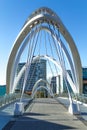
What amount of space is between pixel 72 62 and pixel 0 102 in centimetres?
2214

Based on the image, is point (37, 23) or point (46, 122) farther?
point (37, 23)

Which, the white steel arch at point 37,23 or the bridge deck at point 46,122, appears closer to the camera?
the bridge deck at point 46,122

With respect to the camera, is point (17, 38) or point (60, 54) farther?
point (17, 38)

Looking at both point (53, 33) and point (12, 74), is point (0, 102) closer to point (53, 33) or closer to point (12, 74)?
point (53, 33)

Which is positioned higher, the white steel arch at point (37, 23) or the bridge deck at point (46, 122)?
the white steel arch at point (37, 23)

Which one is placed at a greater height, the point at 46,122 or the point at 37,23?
the point at 37,23

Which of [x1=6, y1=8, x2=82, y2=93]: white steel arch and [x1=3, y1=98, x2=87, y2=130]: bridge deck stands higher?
[x1=6, y1=8, x2=82, y2=93]: white steel arch

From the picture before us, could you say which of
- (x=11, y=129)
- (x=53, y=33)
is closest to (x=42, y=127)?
(x=11, y=129)

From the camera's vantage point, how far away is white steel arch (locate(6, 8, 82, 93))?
3638 centimetres

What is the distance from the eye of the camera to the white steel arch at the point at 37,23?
3638cm

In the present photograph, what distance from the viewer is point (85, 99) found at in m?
27.3

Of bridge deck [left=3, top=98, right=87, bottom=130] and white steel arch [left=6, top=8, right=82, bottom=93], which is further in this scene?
white steel arch [left=6, top=8, right=82, bottom=93]

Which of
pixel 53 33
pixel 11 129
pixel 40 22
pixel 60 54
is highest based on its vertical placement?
pixel 40 22

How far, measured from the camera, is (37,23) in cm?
3747
